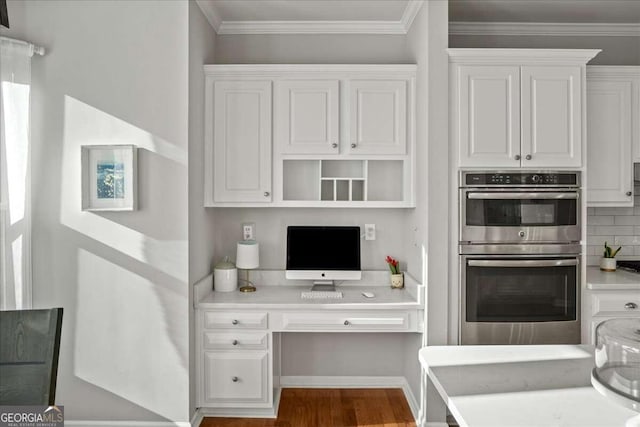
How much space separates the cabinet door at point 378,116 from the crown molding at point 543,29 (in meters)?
0.75

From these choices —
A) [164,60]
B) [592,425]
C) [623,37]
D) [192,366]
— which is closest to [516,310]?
[592,425]

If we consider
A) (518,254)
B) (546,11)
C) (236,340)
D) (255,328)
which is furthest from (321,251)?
(546,11)

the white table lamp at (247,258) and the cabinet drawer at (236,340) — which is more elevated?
the white table lamp at (247,258)

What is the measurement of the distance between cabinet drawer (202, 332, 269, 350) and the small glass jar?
2037 millimetres

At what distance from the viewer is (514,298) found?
285 cm

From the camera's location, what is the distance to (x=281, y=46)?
350 centimetres

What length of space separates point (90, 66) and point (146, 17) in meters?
0.44

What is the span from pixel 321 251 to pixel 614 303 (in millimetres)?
1846

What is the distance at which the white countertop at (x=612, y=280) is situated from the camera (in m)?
2.87

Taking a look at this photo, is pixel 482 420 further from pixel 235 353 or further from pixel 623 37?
pixel 623 37

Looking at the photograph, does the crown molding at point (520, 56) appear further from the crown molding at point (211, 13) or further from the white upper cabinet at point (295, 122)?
the crown molding at point (211, 13)

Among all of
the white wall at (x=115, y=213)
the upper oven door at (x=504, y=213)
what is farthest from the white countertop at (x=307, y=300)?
the upper oven door at (x=504, y=213)

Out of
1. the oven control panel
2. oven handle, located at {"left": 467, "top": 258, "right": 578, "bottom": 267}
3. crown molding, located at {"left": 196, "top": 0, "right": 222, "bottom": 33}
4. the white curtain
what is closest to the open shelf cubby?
the oven control panel

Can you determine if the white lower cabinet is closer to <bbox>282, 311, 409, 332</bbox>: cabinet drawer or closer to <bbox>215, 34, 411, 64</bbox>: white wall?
<bbox>282, 311, 409, 332</bbox>: cabinet drawer
